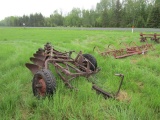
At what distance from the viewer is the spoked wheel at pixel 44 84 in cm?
300

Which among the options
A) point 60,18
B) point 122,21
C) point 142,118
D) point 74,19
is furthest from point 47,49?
point 60,18

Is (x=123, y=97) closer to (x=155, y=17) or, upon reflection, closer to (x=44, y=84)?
(x=44, y=84)

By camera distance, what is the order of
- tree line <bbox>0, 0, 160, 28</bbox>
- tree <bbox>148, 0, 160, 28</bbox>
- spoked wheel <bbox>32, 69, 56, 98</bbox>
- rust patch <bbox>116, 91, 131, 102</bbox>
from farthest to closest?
1. tree line <bbox>0, 0, 160, 28</bbox>
2. tree <bbox>148, 0, 160, 28</bbox>
3. rust patch <bbox>116, 91, 131, 102</bbox>
4. spoked wheel <bbox>32, 69, 56, 98</bbox>

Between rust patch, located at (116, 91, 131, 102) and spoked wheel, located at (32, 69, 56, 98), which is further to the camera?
rust patch, located at (116, 91, 131, 102)

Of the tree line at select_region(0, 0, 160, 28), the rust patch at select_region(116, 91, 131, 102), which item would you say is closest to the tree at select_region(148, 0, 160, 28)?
the tree line at select_region(0, 0, 160, 28)

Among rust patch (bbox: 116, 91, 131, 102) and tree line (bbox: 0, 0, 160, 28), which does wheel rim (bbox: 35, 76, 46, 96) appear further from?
tree line (bbox: 0, 0, 160, 28)

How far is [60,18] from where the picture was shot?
9125cm

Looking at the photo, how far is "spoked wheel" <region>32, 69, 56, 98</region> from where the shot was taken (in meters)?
3.00

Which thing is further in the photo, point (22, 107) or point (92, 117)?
point (22, 107)

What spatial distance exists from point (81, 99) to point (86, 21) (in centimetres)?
6960

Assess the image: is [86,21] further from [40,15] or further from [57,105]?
[57,105]

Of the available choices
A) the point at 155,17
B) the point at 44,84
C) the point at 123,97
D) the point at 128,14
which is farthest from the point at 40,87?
the point at 128,14

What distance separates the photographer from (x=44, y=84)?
10.2 feet

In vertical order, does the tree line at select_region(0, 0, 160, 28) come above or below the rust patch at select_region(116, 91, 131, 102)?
above
